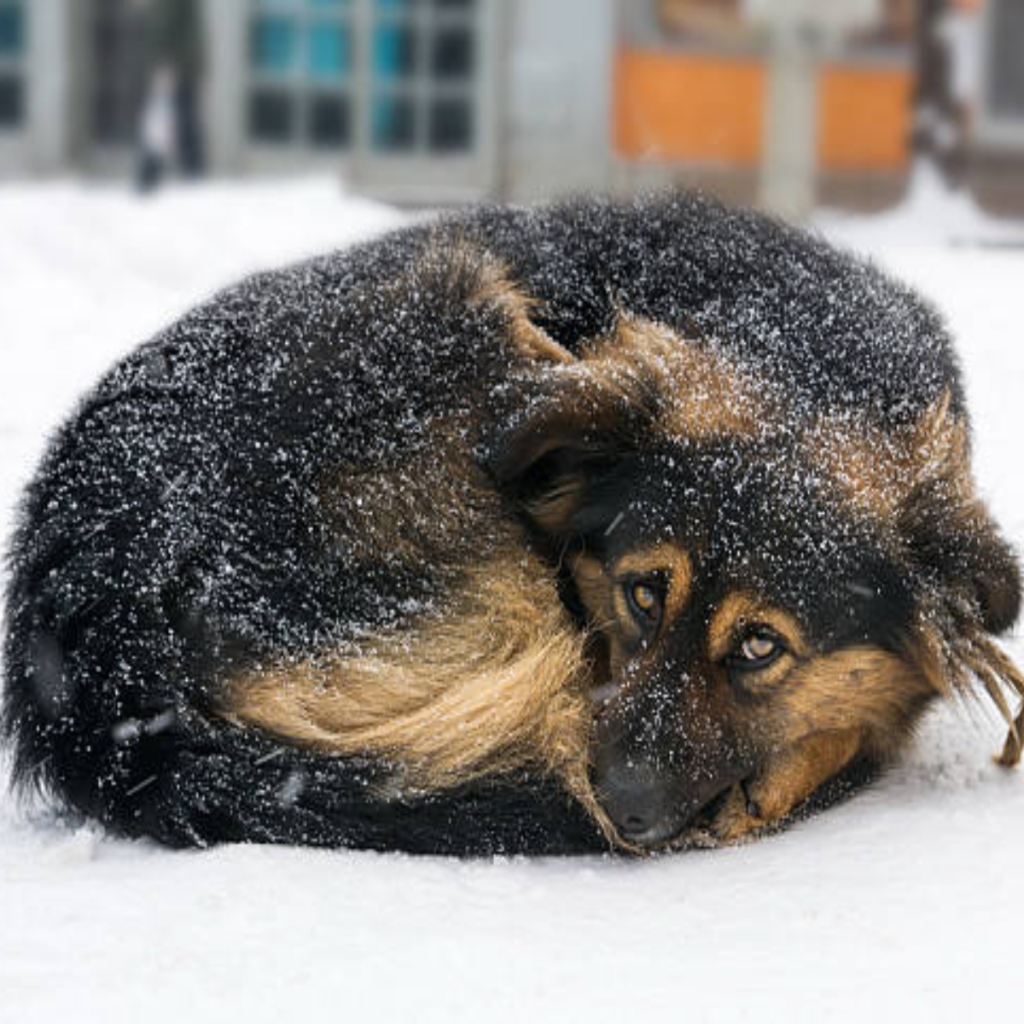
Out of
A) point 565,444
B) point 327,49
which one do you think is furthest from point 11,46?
point 565,444

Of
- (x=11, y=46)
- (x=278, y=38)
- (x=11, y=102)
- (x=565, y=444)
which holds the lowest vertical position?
(x=565, y=444)

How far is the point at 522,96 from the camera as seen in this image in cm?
1233

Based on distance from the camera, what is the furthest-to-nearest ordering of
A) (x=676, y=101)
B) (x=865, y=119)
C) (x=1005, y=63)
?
(x=1005, y=63) → (x=865, y=119) → (x=676, y=101)

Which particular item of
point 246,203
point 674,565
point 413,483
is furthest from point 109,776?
point 246,203

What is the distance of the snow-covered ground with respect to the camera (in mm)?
1787

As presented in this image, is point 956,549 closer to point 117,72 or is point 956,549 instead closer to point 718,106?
point 718,106

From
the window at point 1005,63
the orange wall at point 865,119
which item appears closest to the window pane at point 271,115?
the orange wall at point 865,119

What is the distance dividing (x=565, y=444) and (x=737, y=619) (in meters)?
0.45

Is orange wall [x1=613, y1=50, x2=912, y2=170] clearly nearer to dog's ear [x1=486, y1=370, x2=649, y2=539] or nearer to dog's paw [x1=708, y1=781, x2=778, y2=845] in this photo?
dog's ear [x1=486, y1=370, x2=649, y2=539]

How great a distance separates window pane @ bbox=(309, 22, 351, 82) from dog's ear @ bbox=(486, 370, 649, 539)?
1059 cm

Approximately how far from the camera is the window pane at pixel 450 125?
12.5 metres

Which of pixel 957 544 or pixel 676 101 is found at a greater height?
pixel 676 101

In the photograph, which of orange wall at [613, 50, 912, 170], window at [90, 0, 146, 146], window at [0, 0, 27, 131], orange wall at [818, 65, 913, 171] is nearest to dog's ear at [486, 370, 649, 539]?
orange wall at [613, 50, 912, 170]

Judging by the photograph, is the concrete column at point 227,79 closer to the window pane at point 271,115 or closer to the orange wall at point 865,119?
the window pane at point 271,115
